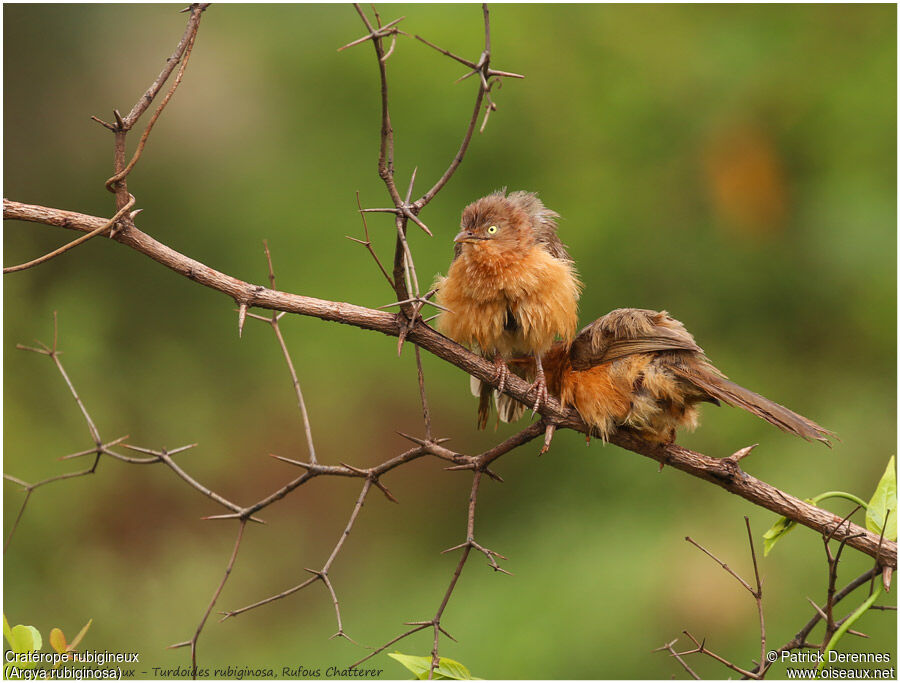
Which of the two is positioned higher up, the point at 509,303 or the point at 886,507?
the point at 509,303

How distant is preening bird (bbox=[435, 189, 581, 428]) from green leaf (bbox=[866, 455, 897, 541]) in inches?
36.0

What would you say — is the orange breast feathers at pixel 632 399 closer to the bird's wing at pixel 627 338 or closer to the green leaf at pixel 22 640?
the bird's wing at pixel 627 338

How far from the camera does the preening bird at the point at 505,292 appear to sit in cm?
256

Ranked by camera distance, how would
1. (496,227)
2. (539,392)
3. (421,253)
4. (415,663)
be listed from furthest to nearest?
1. (421,253)
2. (496,227)
3. (539,392)
4. (415,663)

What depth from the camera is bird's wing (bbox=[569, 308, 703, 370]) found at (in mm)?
2471

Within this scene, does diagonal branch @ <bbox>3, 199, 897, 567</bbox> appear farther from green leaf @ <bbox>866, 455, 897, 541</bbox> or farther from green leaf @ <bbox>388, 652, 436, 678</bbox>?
green leaf @ <bbox>388, 652, 436, 678</bbox>

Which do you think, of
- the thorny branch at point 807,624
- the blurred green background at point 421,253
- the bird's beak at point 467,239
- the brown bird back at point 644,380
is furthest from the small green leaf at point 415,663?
the blurred green background at point 421,253

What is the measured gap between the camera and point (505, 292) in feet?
8.41

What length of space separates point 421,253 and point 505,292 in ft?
6.93

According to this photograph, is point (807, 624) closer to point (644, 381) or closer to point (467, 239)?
point (644, 381)

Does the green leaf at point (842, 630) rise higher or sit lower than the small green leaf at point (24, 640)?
higher

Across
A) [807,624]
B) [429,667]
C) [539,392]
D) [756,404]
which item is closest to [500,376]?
[539,392]

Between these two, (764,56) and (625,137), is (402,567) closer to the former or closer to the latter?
(625,137)

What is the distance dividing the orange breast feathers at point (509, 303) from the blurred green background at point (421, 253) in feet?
6.46
